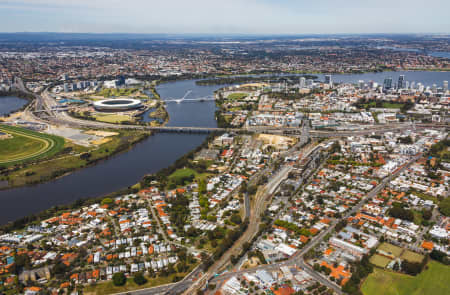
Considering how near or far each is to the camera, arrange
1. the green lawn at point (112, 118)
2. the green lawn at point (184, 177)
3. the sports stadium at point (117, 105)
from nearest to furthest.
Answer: the green lawn at point (184, 177)
the green lawn at point (112, 118)
the sports stadium at point (117, 105)

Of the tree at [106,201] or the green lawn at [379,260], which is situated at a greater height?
the tree at [106,201]

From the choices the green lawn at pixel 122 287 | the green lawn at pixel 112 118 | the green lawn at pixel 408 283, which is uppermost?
the green lawn at pixel 112 118

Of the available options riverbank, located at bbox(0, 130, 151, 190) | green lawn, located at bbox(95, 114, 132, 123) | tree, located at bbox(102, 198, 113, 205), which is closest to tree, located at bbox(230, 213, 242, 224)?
tree, located at bbox(102, 198, 113, 205)

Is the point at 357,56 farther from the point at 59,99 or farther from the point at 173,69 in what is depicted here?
the point at 59,99

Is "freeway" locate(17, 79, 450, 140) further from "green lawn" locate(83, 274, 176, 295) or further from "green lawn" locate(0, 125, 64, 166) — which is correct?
"green lawn" locate(83, 274, 176, 295)

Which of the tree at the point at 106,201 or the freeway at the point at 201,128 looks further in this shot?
the freeway at the point at 201,128

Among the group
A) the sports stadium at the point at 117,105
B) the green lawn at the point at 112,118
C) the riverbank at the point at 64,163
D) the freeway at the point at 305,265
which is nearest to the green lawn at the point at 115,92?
the sports stadium at the point at 117,105

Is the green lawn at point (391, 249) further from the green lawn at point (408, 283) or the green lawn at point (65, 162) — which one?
the green lawn at point (65, 162)

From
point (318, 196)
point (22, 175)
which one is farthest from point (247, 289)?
point (22, 175)
